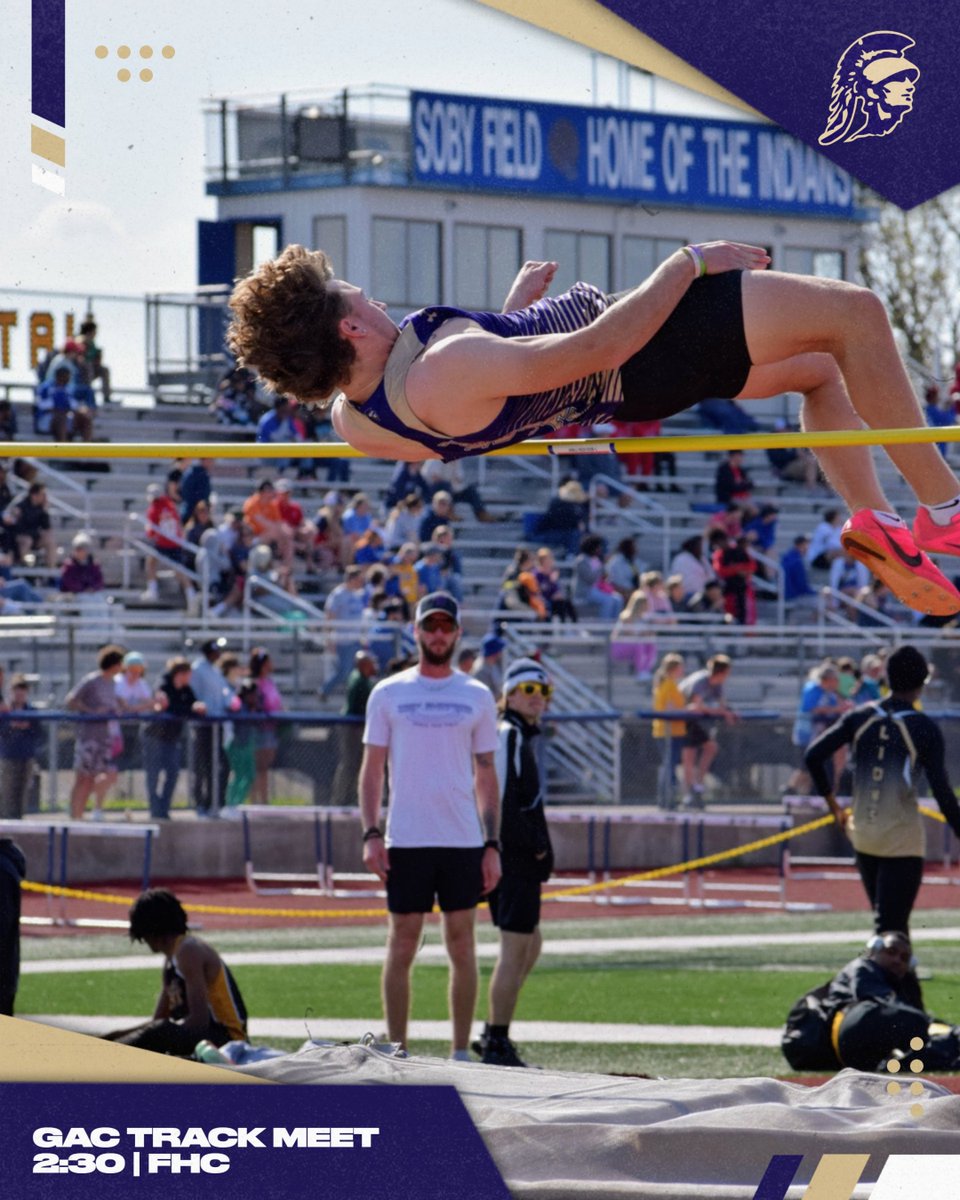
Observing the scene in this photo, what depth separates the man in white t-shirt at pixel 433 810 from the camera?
716cm

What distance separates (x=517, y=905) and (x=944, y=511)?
351 centimetres

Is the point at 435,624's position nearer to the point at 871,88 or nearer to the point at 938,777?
the point at 938,777

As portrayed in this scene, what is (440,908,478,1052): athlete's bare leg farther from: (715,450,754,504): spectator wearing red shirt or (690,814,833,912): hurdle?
(715,450,754,504): spectator wearing red shirt

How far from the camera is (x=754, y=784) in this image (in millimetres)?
14711

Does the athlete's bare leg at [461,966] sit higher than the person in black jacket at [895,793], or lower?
lower

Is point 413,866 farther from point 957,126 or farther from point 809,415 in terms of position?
point 957,126

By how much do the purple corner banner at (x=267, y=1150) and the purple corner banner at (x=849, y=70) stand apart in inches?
90.9

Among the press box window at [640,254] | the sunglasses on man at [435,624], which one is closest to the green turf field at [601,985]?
the sunglasses on man at [435,624]

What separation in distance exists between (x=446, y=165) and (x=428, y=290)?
1783 millimetres

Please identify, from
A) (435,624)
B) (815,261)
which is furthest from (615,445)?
(815,261)

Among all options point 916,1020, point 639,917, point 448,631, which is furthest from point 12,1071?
point 639,917

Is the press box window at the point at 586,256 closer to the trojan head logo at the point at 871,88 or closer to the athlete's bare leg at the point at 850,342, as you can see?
the trojan head logo at the point at 871,88

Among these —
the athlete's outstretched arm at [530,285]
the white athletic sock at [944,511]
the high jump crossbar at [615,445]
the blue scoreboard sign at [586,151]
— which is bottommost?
the white athletic sock at [944,511]

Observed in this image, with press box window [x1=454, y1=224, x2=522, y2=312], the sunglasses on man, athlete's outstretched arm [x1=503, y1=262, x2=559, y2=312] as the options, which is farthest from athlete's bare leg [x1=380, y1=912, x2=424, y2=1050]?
press box window [x1=454, y1=224, x2=522, y2=312]
